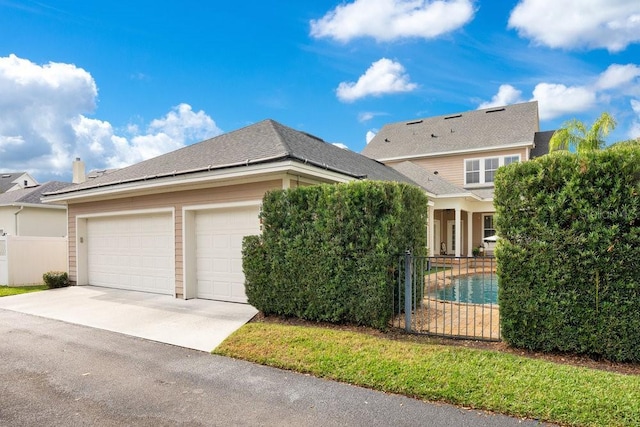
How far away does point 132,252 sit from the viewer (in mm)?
11008

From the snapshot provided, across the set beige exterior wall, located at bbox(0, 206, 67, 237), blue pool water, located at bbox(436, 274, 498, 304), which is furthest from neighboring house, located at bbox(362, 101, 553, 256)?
beige exterior wall, located at bbox(0, 206, 67, 237)

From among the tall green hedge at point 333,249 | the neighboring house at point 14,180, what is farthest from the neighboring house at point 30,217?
the neighboring house at point 14,180

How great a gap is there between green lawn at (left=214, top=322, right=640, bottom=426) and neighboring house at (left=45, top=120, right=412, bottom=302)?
11.1 feet

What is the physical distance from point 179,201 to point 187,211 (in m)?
0.40

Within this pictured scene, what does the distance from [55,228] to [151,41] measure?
1359 centimetres

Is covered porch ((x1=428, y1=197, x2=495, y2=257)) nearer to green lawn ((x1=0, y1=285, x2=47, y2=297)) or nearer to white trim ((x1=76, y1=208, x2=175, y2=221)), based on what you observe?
white trim ((x1=76, y1=208, x2=175, y2=221))

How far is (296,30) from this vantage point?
13.1m

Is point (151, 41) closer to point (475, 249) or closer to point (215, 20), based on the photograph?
point (215, 20)

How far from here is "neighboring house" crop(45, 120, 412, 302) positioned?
8.46m

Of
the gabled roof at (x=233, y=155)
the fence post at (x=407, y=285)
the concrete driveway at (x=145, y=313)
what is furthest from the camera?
the gabled roof at (x=233, y=155)

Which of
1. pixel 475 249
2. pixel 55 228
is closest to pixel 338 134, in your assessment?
pixel 475 249

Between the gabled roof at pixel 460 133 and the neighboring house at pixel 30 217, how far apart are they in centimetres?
1930

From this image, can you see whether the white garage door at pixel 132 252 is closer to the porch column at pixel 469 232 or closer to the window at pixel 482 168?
the porch column at pixel 469 232

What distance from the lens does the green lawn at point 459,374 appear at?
363cm
